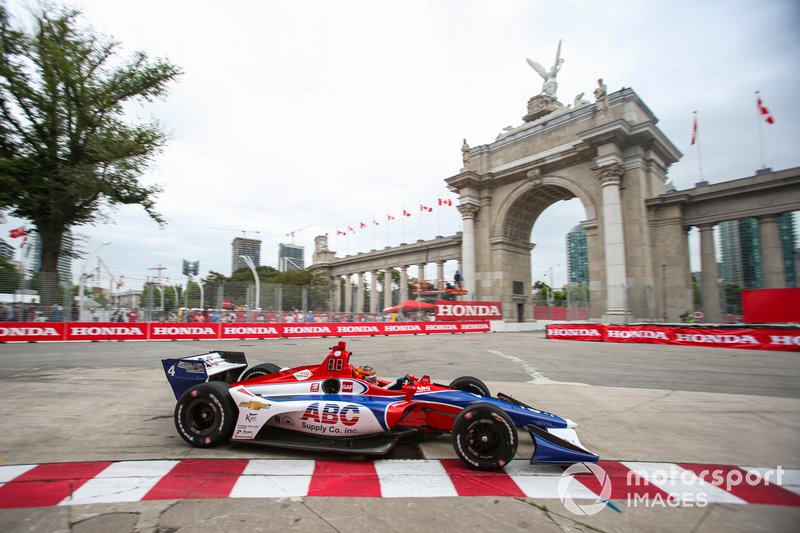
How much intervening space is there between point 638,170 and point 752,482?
92.2ft

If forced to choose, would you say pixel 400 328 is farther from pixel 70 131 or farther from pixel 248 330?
pixel 70 131

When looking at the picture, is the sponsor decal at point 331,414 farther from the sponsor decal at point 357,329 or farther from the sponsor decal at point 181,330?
the sponsor decal at point 357,329

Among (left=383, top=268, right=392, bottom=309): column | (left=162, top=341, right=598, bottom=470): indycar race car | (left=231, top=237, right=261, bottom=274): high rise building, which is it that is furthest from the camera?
(left=231, top=237, right=261, bottom=274): high rise building

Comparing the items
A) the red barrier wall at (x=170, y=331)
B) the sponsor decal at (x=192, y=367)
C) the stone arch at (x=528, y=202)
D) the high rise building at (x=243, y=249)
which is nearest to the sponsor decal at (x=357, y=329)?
the red barrier wall at (x=170, y=331)

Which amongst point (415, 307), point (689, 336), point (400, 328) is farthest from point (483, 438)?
point (415, 307)

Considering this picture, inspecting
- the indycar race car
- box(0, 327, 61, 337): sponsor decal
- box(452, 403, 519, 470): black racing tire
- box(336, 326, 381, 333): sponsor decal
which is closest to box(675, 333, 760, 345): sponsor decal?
box(336, 326, 381, 333): sponsor decal

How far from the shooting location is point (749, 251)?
56.0 metres

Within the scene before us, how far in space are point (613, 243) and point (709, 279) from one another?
607 cm

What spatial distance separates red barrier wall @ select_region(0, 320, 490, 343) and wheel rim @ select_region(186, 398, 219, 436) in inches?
659

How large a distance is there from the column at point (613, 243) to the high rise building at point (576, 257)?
122739 millimetres

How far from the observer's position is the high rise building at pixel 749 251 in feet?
114

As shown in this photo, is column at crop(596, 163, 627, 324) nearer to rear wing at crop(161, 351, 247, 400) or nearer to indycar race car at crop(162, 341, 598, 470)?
indycar race car at crop(162, 341, 598, 470)

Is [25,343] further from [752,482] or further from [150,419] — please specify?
[752,482]

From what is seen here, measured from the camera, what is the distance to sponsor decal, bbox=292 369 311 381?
5105mm
